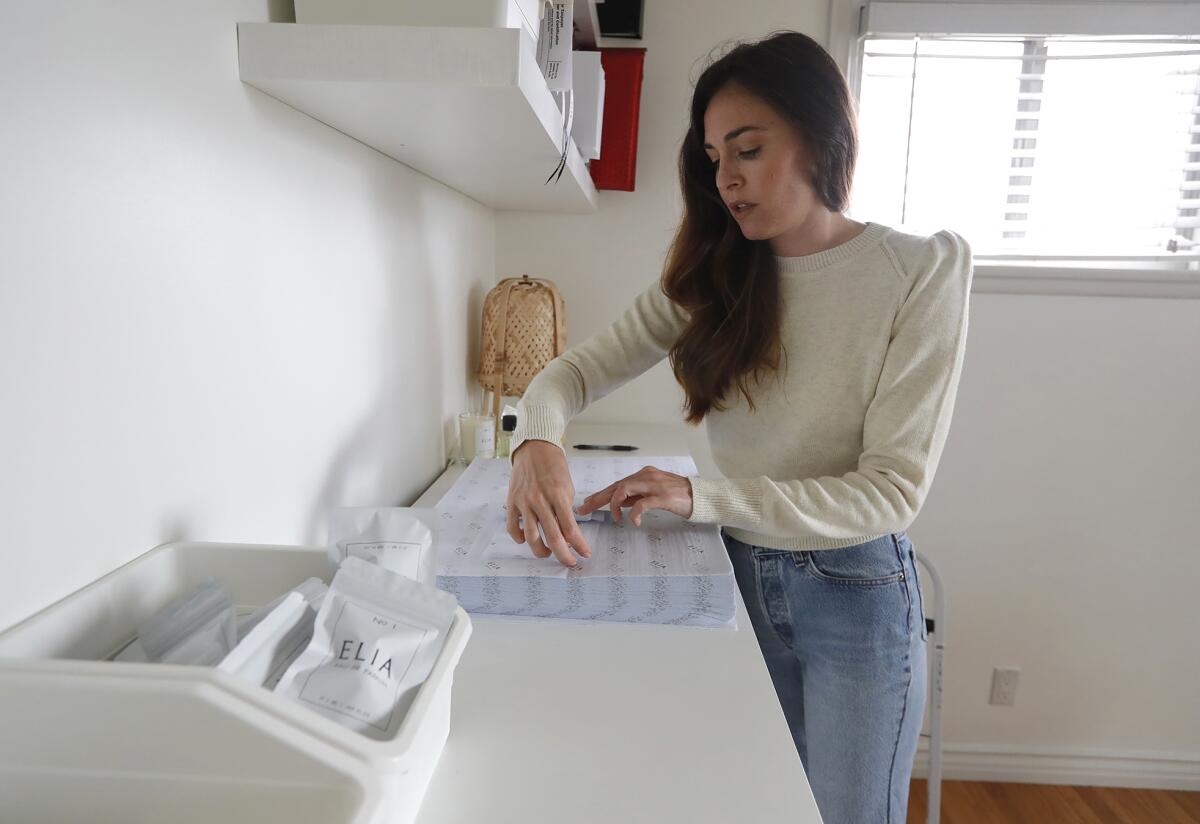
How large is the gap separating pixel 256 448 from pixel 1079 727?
6.93 feet

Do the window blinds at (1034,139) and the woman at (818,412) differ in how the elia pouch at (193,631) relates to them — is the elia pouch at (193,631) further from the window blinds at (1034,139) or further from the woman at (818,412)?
the window blinds at (1034,139)

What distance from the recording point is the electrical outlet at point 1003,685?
6.29 ft

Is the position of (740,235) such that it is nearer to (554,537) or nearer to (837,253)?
(837,253)

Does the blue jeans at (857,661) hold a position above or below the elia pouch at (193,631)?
below

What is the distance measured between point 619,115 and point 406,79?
3.89 ft

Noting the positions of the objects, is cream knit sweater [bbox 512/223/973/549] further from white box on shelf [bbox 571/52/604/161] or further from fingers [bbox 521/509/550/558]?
white box on shelf [bbox 571/52/604/161]

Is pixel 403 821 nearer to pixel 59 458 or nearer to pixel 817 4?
pixel 59 458

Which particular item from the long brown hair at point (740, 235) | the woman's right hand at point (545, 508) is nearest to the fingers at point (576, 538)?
the woman's right hand at point (545, 508)

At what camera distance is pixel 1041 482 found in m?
1.83

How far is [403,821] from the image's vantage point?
43cm

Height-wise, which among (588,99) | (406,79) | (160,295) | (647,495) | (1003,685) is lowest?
(1003,685)

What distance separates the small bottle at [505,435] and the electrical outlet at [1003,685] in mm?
1385

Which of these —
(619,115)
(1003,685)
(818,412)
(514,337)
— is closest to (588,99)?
(619,115)

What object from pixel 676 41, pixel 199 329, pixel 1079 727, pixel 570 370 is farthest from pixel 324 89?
pixel 1079 727
